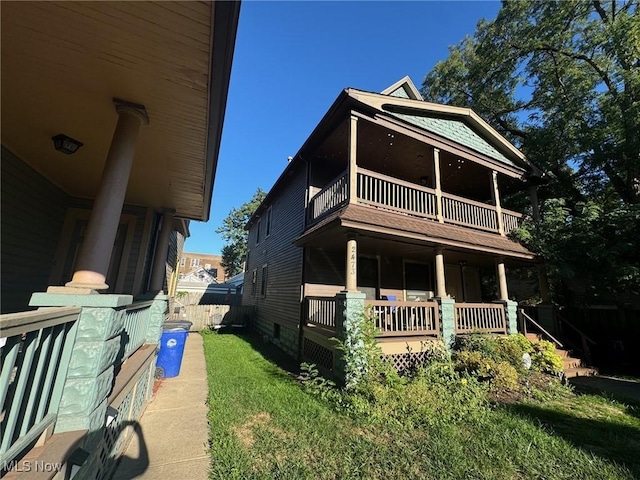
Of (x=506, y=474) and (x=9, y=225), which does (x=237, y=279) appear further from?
(x=506, y=474)

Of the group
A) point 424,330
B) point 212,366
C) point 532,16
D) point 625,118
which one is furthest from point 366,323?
point 532,16

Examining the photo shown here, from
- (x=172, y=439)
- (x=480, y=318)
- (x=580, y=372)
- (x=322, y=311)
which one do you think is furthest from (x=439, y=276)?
(x=172, y=439)

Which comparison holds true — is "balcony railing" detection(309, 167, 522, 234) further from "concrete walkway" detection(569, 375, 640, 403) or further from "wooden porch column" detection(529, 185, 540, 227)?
"concrete walkway" detection(569, 375, 640, 403)

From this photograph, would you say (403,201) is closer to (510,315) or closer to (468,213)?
(468,213)

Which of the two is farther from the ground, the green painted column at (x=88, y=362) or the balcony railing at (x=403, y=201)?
the balcony railing at (x=403, y=201)

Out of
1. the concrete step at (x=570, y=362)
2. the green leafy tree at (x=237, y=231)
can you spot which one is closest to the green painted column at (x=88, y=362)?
the concrete step at (x=570, y=362)

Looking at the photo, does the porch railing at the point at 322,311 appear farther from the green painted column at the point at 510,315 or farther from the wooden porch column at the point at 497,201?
the wooden porch column at the point at 497,201

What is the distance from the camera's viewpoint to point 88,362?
7.01 feet

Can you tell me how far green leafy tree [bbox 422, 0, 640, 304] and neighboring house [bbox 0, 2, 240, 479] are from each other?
1029 cm

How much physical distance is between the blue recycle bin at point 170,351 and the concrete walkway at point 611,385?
932 cm

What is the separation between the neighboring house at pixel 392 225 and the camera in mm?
6855

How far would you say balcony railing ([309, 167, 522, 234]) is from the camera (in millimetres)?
7164

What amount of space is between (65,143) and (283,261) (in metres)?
7.49

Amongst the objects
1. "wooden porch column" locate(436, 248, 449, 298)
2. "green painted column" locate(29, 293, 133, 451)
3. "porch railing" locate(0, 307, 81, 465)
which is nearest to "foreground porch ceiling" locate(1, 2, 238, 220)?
"green painted column" locate(29, 293, 133, 451)
